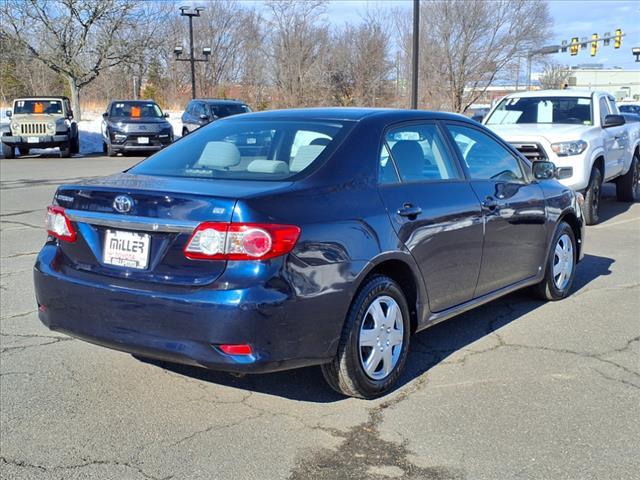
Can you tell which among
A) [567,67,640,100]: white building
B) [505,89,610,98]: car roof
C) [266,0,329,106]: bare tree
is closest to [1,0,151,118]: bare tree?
[266,0,329,106]: bare tree

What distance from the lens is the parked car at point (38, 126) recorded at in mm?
21688

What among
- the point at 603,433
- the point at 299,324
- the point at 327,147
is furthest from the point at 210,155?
the point at 603,433

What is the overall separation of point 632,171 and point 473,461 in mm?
11049

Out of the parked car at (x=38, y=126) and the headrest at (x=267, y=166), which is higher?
the parked car at (x=38, y=126)

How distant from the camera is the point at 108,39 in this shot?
36375 millimetres

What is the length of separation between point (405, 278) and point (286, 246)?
1124 mm

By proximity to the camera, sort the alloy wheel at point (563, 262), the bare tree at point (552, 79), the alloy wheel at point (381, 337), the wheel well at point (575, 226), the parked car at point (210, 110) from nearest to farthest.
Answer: the alloy wheel at point (381, 337) → the alloy wheel at point (563, 262) → the wheel well at point (575, 226) → the parked car at point (210, 110) → the bare tree at point (552, 79)

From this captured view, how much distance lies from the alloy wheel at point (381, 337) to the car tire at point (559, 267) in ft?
7.48

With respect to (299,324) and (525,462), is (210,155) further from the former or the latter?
(525,462)

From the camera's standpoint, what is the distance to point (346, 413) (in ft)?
12.7

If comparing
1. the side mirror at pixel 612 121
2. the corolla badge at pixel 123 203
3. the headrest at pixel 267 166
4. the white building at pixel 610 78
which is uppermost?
the white building at pixel 610 78

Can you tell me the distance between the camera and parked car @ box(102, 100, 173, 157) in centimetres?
2227

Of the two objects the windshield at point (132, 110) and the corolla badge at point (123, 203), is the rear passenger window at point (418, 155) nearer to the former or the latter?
the corolla badge at point (123, 203)

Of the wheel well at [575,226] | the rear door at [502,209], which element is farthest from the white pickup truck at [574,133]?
the rear door at [502,209]
